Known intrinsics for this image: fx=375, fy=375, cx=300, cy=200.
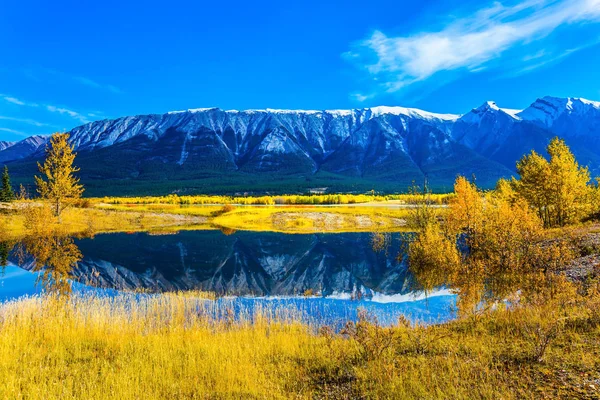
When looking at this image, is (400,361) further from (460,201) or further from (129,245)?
(129,245)

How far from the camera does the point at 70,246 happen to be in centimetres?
4175

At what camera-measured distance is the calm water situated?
20250 mm

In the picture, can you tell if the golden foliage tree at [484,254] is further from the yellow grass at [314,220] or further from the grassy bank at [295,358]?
the yellow grass at [314,220]

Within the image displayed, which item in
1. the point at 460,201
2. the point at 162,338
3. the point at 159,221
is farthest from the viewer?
the point at 159,221

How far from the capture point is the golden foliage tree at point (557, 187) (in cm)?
4059

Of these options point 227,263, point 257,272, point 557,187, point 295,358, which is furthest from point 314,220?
point 295,358

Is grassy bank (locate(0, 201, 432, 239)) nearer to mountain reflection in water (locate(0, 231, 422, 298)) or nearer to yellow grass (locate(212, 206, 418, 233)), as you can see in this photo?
yellow grass (locate(212, 206, 418, 233))

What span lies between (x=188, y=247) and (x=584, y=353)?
139 feet

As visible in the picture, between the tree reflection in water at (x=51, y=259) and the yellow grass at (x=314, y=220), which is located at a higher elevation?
the yellow grass at (x=314, y=220)

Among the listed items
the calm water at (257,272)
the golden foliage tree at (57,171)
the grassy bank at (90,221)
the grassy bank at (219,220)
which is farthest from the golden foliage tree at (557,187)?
the golden foliage tree at (57,171)

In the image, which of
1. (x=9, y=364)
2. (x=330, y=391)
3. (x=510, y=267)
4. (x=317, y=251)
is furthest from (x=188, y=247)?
(x=330, y=391)

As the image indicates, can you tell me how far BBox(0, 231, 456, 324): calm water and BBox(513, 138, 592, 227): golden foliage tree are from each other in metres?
16.9

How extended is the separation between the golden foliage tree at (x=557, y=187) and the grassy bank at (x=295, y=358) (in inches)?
1289

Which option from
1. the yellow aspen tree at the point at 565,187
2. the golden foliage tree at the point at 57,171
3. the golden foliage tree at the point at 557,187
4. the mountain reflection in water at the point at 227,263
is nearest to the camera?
the mountain reflection in water at the point at 227,263
